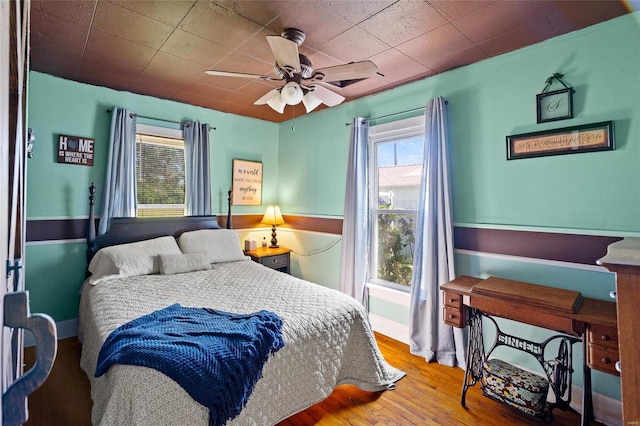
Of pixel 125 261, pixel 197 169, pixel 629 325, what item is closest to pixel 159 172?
pixel 197 169

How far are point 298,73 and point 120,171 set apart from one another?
2255 mm

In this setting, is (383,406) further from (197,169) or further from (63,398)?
(197,169)

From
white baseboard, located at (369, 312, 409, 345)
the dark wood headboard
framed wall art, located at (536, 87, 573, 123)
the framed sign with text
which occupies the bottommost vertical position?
white baseboard, located at (369, 312, 409, 345)

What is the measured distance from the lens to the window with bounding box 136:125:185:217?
3.52 m

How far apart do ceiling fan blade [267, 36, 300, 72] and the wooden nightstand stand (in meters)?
2.49

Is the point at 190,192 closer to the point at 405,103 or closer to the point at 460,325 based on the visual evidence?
the point at 405,103

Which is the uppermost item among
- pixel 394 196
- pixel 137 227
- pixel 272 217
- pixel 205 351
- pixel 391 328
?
pixel 394 196

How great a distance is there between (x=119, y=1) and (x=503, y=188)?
292 centimetres

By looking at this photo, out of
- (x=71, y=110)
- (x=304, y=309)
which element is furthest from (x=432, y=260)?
(x=71, y=110)

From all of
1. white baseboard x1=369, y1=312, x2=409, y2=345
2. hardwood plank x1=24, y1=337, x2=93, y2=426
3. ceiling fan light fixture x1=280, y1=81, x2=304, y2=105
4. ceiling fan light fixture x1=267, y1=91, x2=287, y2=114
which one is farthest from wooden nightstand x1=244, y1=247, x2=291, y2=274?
ceiling fan light fixture x1=280, y1=81, x2=304, y2=105

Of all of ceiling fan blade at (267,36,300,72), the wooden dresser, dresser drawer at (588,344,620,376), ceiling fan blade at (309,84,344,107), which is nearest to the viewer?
the wooden dresser

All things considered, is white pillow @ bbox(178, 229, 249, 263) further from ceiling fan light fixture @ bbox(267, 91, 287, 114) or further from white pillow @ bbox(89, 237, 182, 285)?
ceiling fan light fixture @ bbox(267, 91, 287, 114)

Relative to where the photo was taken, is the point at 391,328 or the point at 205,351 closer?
the point at 205,351

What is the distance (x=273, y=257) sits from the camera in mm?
4062
